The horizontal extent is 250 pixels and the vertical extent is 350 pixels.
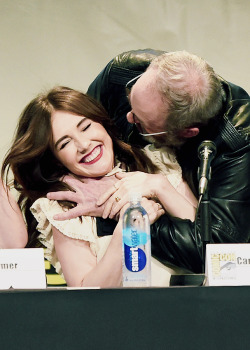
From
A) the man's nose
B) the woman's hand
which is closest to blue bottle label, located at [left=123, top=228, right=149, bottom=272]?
the woman's hand

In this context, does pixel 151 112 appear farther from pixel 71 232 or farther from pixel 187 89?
pixel 71 232

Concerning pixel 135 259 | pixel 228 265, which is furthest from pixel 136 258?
pixel 228 265

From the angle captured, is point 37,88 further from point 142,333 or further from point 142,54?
point 142,333

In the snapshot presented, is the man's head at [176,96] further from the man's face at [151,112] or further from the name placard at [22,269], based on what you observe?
the name placard at [22,269]

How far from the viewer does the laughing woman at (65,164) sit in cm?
228

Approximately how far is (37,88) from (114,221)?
76cm

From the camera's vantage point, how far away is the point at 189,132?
2398 millimetres

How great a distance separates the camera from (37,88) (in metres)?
2.85

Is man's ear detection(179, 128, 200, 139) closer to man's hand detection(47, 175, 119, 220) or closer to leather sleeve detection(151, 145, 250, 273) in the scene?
leather sleeve detection(151, 145, 250, 273)

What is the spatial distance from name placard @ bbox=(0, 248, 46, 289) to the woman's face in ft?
2.53

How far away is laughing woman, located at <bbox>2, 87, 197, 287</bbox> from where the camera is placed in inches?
89.7

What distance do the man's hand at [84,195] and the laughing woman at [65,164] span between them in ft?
0.06
